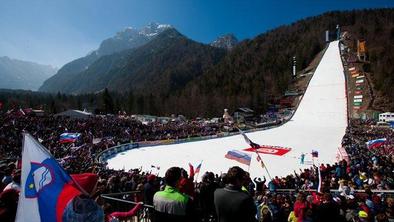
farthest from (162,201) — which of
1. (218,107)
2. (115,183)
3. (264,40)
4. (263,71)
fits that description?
(264,40)

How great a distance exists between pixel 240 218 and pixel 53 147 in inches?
940

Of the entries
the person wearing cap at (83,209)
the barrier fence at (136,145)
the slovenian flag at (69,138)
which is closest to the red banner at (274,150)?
the barrier fence at (136,145)

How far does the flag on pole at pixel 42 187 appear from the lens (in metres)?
2.98

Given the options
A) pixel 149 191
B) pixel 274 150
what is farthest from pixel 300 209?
pixel 274 150

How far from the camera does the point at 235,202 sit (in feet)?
A: 11.5

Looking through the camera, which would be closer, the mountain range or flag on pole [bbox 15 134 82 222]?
flag on pole [bbox 15 134 82 222]

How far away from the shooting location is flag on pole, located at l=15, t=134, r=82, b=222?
2.98 m

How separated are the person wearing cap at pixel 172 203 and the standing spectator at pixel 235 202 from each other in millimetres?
432

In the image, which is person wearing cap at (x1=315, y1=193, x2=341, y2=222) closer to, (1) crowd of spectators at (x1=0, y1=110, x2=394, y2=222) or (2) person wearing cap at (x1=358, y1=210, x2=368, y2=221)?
(1) crowd of spectators at (x1=0, y1=110, x2=394, y2=222)

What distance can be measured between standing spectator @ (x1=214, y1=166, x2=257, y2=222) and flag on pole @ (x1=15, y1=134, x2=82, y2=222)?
1713 mm

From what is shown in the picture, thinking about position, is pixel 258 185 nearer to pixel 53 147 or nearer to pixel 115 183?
pixel 115 183

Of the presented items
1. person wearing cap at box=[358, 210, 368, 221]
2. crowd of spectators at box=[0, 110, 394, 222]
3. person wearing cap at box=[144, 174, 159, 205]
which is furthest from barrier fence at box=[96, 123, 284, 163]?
person wearing cap at box=[358, 210, 368, 221]

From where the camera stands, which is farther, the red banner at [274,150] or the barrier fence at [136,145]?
the red banner at [274,150]

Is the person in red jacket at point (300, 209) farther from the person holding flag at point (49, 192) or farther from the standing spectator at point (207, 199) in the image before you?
Result: the person holding flag at point (49, 192)
